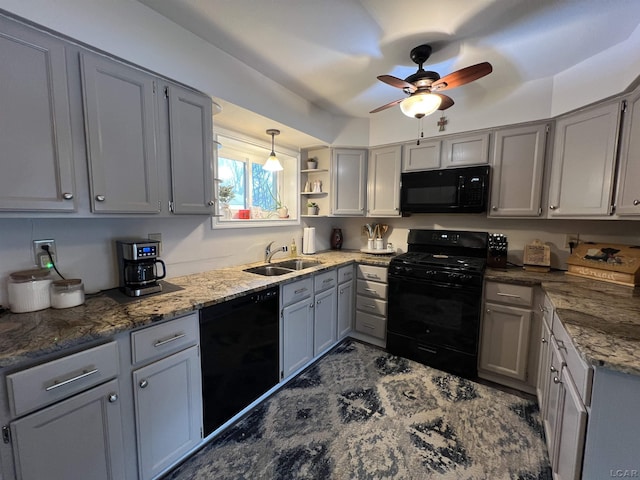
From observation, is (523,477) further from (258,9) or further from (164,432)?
(258,9)

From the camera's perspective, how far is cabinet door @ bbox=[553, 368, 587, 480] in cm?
100

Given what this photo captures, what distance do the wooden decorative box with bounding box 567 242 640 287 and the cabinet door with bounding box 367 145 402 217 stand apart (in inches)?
59.4

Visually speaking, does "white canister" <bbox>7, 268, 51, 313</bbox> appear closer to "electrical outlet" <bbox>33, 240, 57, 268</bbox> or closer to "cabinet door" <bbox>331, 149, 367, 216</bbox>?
"electrical outlet" <bbox>33, 240, 57, 268</bbox>

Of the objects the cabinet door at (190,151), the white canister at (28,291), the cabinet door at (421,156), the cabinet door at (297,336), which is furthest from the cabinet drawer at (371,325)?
the white canister at (28,291)

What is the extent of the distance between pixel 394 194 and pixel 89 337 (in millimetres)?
2683

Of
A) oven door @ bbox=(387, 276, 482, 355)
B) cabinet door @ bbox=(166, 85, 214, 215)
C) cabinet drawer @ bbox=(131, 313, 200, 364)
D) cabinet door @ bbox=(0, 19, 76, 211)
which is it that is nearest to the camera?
cabinet door @ bbox=(0, 19, 76, 211)

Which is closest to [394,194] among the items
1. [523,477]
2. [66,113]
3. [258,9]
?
[258,9]

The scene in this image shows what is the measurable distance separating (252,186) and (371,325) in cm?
191

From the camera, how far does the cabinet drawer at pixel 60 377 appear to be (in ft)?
2.97

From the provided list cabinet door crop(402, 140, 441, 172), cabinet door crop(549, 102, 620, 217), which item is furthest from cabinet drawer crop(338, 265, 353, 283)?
cabinet door crop(549, 102, 620, 217)

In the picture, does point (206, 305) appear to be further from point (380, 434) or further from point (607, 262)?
point (607, 262)

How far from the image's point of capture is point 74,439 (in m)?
1.04

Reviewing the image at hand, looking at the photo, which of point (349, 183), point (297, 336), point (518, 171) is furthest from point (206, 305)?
point (518, 171)

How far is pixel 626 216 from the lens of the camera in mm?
1702
